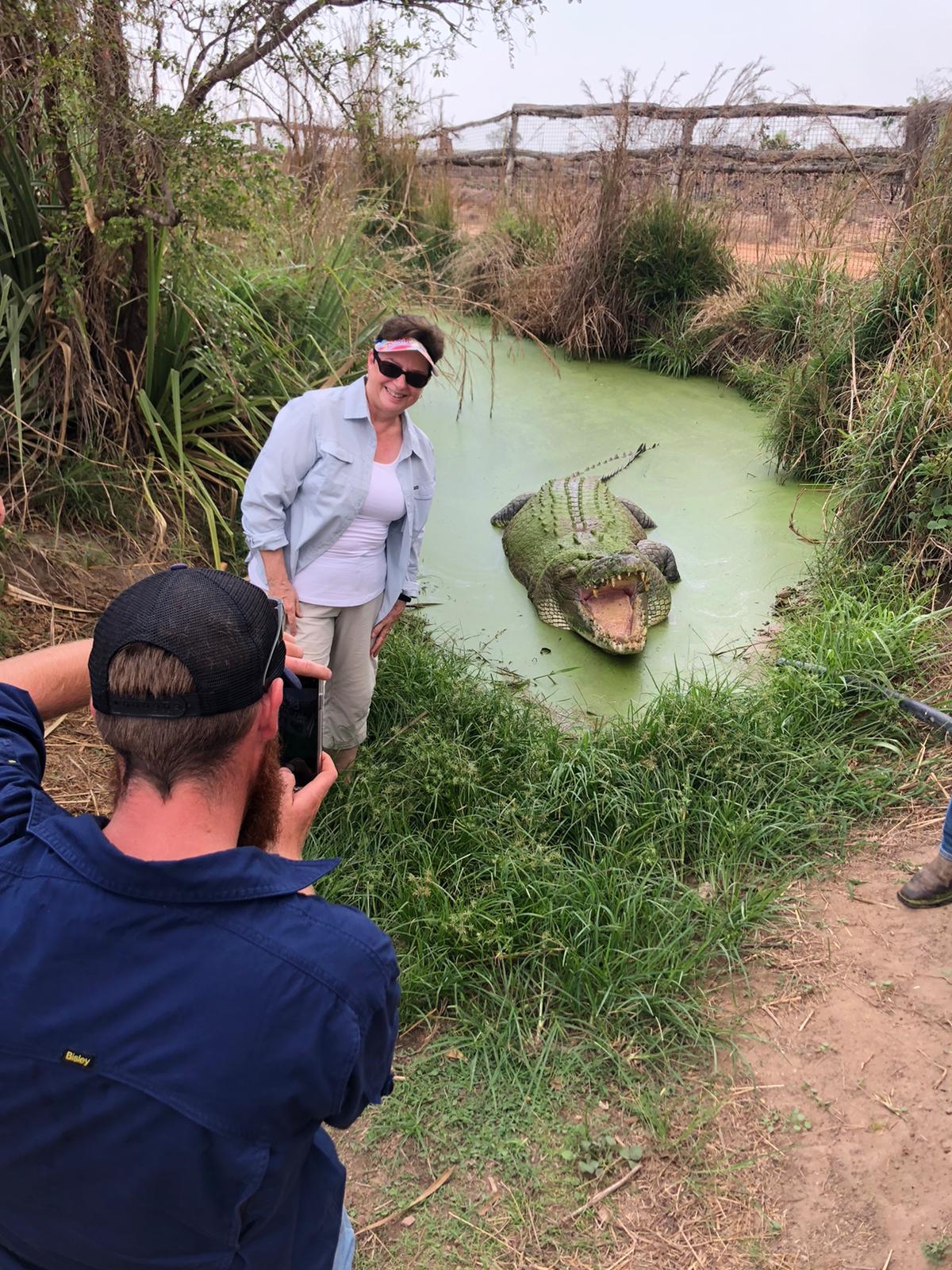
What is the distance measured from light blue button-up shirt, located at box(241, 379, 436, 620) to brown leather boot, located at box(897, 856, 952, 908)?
1904 mm

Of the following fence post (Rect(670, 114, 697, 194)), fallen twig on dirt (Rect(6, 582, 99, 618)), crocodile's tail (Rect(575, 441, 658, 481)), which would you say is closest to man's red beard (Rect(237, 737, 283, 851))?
fallen twig on dirt (Rect(6, 582, 99, 618))

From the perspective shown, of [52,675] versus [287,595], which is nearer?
[52,675]

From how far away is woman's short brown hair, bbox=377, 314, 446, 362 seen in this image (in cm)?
256

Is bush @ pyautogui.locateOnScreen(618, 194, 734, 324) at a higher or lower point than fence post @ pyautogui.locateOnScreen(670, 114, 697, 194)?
lower

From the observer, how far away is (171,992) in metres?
0.80

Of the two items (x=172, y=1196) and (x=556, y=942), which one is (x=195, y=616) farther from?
(x=556, y=942)

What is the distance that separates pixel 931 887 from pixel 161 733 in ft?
7.56

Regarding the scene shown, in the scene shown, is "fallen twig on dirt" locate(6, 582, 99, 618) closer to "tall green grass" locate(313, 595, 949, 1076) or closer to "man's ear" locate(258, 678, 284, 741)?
"tall green grass" locate(313, 595, 949, 1076)

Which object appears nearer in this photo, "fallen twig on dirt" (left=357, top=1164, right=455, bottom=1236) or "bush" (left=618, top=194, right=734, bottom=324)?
"fallen twig on dirt" (left=357, top=1164, right=455, bottom=1236)

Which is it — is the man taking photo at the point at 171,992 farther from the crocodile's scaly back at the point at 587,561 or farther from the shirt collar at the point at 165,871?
the crocodile's scaly back at the point at 587,561

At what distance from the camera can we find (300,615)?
266 cm

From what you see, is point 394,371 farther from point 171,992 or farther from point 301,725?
point 171,992

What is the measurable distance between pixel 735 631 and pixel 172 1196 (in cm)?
396

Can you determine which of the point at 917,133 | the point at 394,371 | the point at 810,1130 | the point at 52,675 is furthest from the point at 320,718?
the point at 917,133
